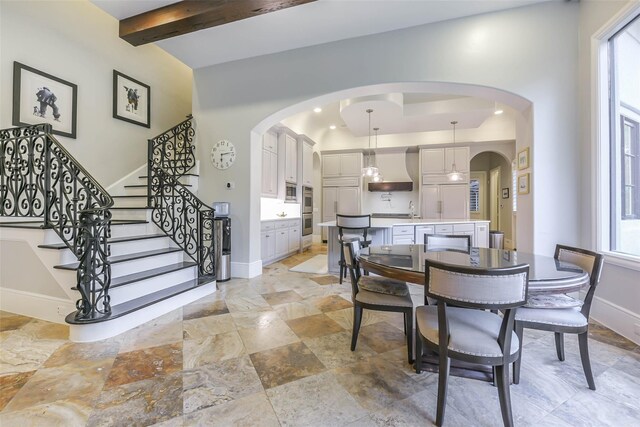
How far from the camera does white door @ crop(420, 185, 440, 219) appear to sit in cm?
721

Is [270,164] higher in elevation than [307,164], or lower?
lower

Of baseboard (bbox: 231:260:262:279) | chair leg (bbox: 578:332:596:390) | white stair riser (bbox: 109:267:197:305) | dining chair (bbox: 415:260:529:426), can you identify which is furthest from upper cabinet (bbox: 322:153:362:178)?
dining chair (bbox: 415:260:529:426)

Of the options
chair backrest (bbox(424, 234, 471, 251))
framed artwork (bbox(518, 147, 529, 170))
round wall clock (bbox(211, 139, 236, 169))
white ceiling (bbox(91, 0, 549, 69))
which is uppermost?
white ceiling (bbox(91, 0, 549, 69))

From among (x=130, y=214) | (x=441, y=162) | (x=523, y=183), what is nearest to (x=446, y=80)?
(x=523, y=183)

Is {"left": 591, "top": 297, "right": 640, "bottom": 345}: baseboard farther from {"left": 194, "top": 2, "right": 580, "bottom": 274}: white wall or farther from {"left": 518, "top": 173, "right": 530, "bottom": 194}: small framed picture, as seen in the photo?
{"left": 518, "top": 173, "right": 530, "bottom": 194}: small framed picture

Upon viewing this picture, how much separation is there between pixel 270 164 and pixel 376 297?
425 cm

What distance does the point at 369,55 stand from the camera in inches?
139

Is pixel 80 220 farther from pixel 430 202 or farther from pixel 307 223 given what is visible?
pixel 430 202

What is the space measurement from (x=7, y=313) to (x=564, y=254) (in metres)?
5.22

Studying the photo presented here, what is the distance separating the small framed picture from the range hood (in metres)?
4.23

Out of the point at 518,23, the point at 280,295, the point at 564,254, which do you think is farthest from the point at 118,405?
the point at 518,23

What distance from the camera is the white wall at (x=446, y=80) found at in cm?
292

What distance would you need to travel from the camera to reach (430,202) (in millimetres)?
7262

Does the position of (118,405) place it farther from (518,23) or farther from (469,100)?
(469,100)
